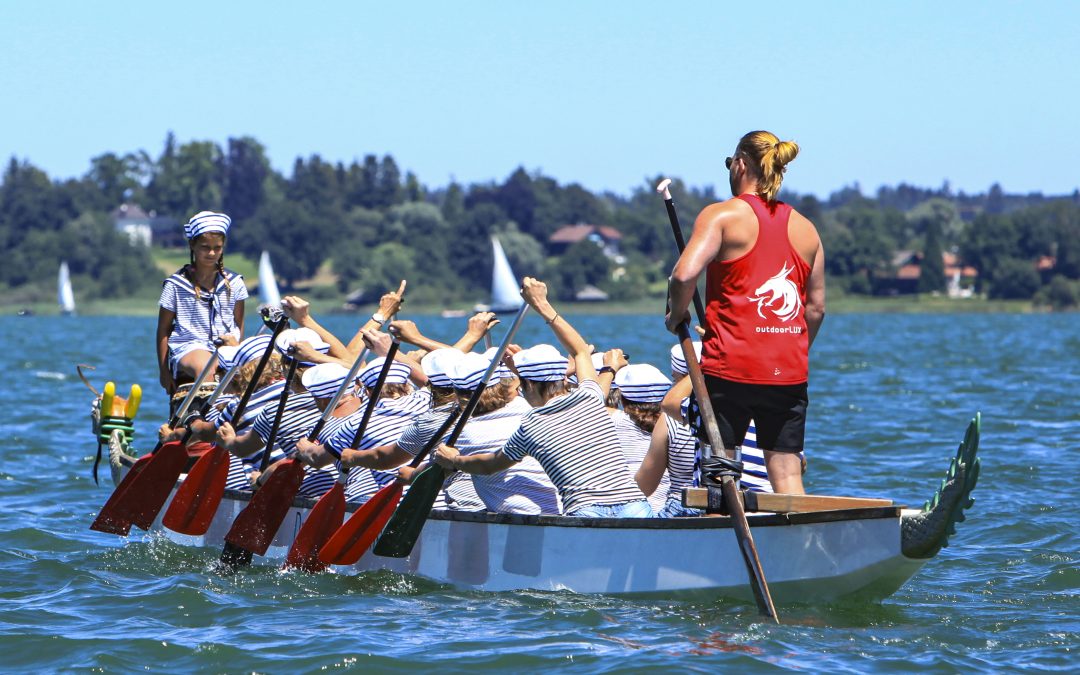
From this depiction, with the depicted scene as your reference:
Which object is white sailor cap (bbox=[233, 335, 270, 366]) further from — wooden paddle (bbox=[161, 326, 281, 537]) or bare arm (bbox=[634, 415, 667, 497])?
bare arm (bbox=[634, 415, 667, 497])

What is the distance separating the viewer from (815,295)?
25.4ft

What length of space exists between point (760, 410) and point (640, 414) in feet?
4.59

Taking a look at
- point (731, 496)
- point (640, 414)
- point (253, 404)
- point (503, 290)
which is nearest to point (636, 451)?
point (640, 414)

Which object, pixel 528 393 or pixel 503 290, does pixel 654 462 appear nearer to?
pixel 528 393

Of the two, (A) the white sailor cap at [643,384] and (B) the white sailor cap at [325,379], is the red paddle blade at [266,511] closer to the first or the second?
(B) the white sailor cap at [325,379]

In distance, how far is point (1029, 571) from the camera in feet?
30.9

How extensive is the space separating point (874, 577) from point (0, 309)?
106940mm

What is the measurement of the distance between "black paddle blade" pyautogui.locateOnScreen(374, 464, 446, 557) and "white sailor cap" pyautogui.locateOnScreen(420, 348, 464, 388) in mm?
455

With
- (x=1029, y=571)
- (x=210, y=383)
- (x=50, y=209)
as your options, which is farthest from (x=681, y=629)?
(x=50, y=209)

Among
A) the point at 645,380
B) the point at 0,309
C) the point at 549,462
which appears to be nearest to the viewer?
the point at 549,462

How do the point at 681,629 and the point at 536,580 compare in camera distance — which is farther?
the point at 536,580

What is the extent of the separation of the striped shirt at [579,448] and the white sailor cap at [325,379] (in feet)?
5.38

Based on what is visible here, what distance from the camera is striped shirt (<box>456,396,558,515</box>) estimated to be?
27.4 feet

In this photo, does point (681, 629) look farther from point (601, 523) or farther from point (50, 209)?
point (50, 209)
